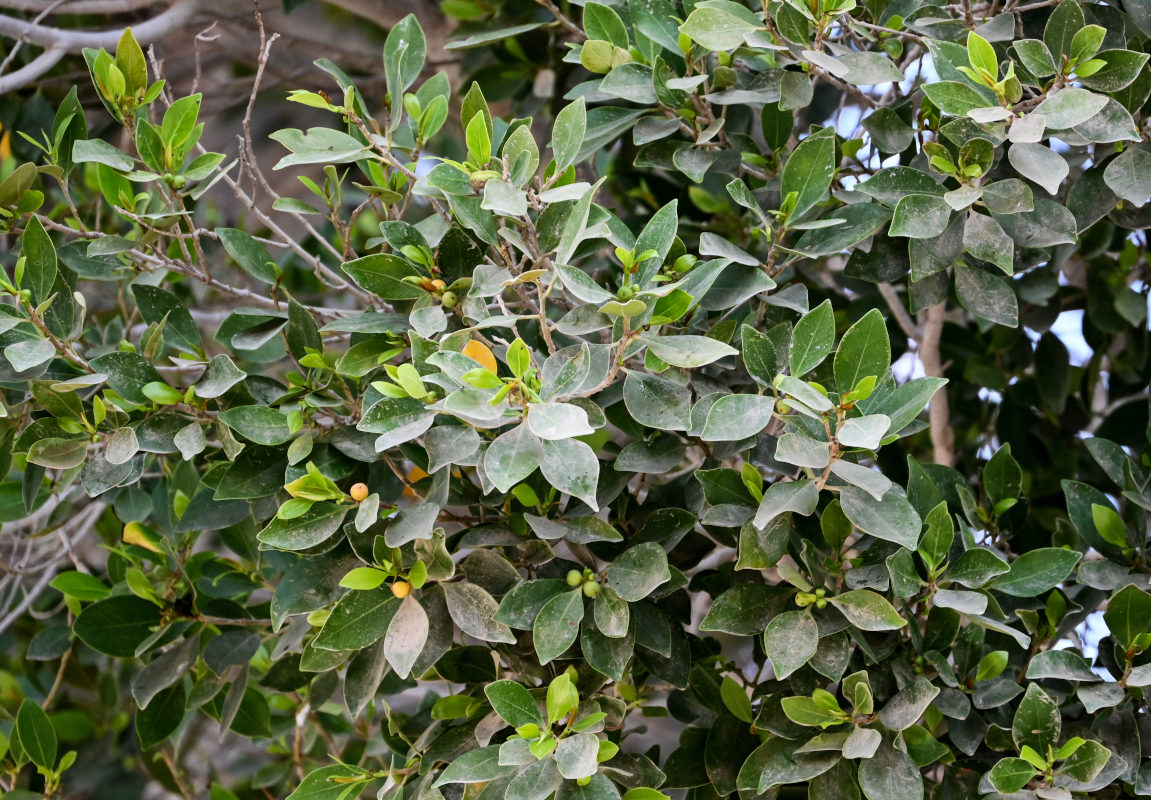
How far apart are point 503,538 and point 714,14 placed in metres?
0.57

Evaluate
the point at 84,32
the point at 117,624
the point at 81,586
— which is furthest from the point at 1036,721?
the point at 84,32

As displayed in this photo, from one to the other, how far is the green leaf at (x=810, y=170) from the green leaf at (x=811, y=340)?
0.53ft

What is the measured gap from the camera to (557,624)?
3.24ft

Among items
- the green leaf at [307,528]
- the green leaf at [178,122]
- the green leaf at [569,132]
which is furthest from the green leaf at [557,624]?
the green leaf at [178,122]

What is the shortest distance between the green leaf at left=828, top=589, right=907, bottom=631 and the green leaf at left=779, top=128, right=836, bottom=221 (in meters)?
0.37

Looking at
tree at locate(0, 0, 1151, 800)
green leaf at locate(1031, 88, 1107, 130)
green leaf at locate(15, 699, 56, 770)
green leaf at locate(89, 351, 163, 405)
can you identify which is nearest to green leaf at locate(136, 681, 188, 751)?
tree at locate(0, 0, 1151, 800)

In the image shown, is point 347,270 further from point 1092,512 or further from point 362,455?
point 1092,512

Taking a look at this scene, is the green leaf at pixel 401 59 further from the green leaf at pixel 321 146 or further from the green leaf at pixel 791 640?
the green leaf at pixel 791 640

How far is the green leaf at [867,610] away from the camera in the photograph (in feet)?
3.12

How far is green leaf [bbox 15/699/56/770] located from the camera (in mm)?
1372

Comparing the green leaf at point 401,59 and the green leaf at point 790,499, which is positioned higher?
the green leaf at point 401,59

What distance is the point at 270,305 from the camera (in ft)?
4.27

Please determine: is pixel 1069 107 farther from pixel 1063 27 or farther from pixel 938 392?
pixel 938 392

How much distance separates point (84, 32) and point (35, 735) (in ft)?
3.67
